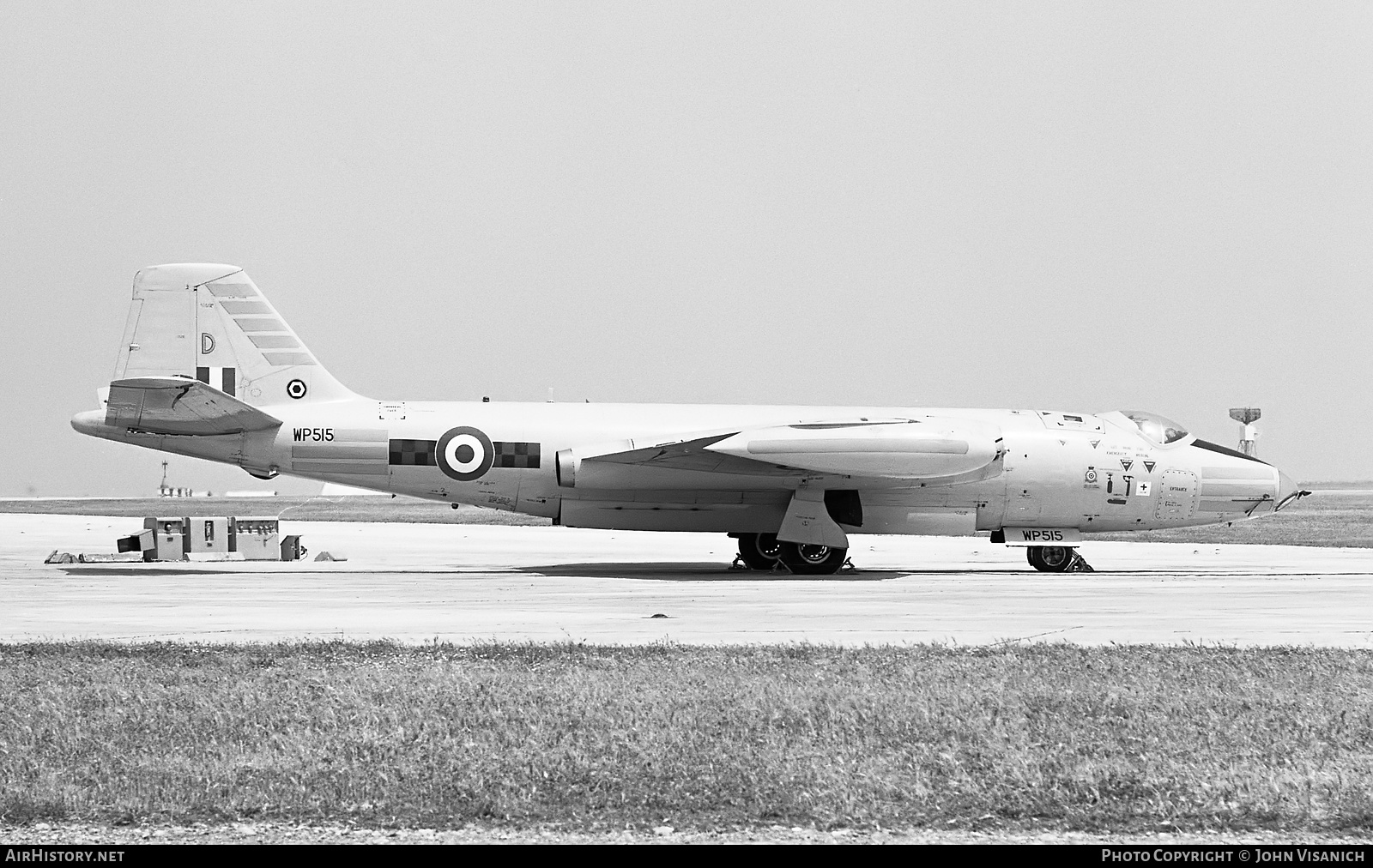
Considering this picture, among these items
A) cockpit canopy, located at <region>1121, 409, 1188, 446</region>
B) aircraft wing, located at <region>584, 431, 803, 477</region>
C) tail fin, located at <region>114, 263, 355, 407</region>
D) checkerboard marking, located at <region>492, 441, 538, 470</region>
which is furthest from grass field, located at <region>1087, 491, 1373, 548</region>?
tail fin, located at <region>114, 263, 355, 407</region>

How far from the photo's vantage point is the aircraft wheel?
75.5ft

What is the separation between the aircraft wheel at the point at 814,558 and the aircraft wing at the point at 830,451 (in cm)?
152

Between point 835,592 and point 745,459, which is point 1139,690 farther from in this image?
point 745,459

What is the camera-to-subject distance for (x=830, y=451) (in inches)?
849

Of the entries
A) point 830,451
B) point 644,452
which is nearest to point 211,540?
point 644,452

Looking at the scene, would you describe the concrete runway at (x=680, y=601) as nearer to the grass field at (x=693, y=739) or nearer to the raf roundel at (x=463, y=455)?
the raf roundel at (x=463, y=455)

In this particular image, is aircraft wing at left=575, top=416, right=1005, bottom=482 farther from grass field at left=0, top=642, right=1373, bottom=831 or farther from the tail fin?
grass field at left=0, top=642, right=1373, bottom=831

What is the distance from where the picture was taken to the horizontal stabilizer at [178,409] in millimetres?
A: 20750

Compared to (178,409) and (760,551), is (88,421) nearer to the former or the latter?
(178,409)

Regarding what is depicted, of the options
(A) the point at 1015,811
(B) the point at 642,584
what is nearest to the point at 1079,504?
(B) the point at 642,584

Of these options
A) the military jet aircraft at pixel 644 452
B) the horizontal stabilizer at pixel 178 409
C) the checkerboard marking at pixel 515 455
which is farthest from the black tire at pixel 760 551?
the horizontal stabilizer at pixel 178 409

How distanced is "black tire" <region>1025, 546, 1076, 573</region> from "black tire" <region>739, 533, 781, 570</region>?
5.10 m

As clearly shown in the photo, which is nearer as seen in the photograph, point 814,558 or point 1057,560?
point 814,558

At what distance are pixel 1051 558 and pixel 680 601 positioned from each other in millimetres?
11523
